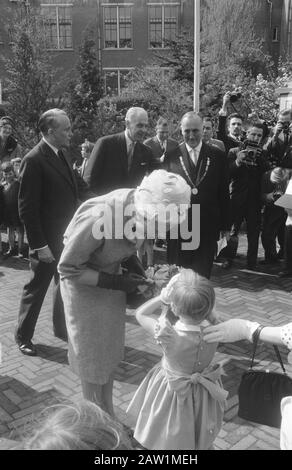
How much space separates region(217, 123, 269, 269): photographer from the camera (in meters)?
6.74

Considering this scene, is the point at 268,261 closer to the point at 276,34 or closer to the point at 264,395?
the point at 264,395

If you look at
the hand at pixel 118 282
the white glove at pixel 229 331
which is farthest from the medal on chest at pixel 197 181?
the white glove at pixel 229 331

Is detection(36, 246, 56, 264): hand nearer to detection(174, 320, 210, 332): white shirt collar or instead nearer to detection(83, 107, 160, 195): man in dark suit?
detection(83, 107, 160, 195): man in dark suit

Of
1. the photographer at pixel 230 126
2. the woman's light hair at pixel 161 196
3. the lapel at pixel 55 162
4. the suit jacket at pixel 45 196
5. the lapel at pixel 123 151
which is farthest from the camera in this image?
the photographer at pixel 230 126

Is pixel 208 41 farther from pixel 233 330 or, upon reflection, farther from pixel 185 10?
pixel 233 330

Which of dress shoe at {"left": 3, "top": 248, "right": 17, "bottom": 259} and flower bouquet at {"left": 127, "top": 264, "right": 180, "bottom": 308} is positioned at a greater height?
flower bouquet at {"left": 127, "top": 264, "right": 180, "bottom": 308}

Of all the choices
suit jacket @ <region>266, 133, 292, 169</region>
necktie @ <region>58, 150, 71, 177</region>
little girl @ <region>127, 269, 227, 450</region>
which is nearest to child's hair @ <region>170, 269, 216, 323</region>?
little girl @ <region>127, 269, 227, 450</region>

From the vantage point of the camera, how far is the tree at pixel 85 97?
1767 centimetres

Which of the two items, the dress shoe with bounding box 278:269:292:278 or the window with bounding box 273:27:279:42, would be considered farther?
the window with bounding box 273:27:279:42

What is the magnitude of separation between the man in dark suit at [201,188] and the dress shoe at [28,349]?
65.6 inches

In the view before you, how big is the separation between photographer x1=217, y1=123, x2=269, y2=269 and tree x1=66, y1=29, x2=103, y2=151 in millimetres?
11027

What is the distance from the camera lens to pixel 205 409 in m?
2.39

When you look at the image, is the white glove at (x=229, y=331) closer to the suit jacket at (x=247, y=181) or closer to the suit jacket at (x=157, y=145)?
the suit jacket at (x=247, y=181)
